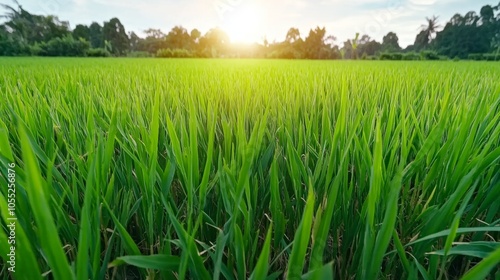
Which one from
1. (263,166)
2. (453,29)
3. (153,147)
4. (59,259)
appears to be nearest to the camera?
(59,259)

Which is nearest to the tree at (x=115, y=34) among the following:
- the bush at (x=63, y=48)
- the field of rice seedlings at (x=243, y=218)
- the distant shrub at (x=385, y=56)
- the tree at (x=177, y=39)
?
the tree at (x=177, y=39)

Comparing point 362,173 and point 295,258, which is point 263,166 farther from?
point 295,258

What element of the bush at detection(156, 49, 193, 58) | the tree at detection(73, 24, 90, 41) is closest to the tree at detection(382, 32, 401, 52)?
the bush at detection(156, 49, 193, 58)

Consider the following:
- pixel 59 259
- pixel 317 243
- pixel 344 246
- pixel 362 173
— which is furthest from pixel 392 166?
pixel 59 259

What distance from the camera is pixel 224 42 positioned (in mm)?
32094

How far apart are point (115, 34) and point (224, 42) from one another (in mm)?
11518

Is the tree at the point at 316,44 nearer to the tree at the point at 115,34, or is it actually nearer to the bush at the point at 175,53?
the bush at the point at 175,53

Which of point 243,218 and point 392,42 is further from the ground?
point 392,42

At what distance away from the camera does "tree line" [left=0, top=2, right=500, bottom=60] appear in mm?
19906

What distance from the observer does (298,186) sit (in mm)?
448

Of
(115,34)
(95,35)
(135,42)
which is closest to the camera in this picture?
(115,34)

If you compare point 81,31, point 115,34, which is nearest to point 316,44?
point 115,34

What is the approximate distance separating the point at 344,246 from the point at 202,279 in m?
0.21

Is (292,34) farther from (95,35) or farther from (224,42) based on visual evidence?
(95,35)
